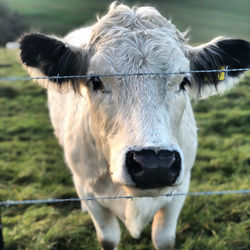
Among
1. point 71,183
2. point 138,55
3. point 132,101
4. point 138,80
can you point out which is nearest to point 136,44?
point 138,55

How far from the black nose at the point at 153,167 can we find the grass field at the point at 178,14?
285 inches

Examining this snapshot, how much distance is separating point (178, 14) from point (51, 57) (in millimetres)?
7629

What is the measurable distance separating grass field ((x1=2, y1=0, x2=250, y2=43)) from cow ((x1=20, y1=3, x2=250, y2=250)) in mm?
6305

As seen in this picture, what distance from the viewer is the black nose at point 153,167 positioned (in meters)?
1.71

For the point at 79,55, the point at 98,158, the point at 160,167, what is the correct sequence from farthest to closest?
the point at 98,158 < the point at 79,55 < the point at 160,167

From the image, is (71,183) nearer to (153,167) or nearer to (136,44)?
(136,44)

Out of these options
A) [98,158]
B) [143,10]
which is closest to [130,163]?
[98,158]

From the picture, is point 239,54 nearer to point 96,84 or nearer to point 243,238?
point 96,84

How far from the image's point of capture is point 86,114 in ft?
8.88

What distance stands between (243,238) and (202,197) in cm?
65

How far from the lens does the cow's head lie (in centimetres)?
179

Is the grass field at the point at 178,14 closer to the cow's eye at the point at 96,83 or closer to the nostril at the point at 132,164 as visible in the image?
the cow's eye at the point at 96,83

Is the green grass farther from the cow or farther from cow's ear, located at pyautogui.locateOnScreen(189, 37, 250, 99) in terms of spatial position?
cow's ear, located at pyautogui.locateOnScreen(189, 37, 250, 99)

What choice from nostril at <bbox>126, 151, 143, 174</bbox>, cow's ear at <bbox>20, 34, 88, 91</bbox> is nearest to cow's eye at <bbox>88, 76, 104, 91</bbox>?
cow's ear at <bbox>20, 34, 88, 91</bbox>
